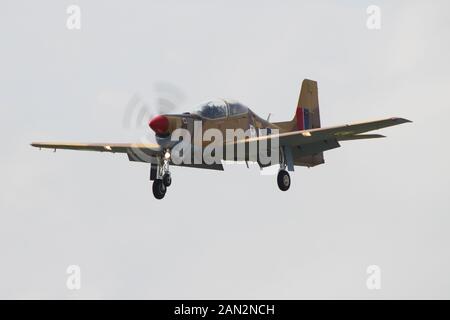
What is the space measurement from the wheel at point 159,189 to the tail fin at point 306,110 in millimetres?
6882

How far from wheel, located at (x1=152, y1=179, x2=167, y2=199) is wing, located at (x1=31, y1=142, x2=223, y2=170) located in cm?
93

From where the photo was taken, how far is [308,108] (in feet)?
154

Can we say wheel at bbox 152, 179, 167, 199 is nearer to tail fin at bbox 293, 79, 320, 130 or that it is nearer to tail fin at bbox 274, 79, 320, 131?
tail fin at bbox 274, 79, 320, 131


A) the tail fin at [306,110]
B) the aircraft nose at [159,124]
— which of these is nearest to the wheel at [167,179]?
the aircraft nose at [159,124]

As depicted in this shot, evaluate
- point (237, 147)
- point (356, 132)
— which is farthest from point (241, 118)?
point (356, 132)

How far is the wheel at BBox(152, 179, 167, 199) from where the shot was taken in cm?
4069

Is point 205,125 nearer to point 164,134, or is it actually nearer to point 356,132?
point 164,134

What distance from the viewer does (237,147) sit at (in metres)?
41.2

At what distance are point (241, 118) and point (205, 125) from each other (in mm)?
1829

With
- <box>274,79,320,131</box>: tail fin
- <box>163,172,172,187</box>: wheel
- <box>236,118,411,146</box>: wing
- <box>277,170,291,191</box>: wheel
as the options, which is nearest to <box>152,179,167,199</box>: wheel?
<box>163,172,172,187</box>: wheel

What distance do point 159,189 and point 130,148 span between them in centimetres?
197
